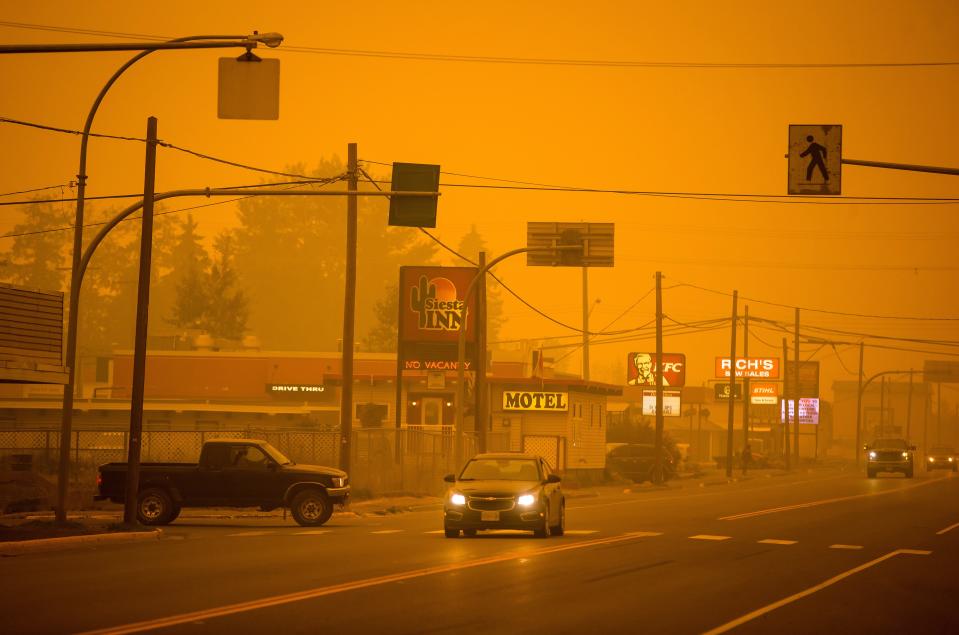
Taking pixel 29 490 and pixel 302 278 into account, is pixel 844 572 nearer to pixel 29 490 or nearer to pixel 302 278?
pixel 29 490

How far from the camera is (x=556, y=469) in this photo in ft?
195

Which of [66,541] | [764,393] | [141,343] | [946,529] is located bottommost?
[66,541]

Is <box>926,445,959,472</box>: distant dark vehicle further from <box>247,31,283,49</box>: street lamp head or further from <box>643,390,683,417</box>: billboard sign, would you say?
<box>247,31,283,49</box>: street lamp head

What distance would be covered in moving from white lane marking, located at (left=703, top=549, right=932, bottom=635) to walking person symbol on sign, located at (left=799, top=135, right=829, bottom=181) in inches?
251

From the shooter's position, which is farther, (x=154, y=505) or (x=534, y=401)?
(x=534, y=401)

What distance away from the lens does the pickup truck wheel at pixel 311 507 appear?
2995 cm

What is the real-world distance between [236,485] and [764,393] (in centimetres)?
9795

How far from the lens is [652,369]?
9606 cm

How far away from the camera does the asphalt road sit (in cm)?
1365

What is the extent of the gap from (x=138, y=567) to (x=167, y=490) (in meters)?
10.6

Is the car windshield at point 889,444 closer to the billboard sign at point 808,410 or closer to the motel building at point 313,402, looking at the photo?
the motel building at point 313,402

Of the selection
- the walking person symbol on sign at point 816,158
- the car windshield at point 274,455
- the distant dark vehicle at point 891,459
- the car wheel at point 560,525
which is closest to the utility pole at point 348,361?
the car windshield at point 274,455

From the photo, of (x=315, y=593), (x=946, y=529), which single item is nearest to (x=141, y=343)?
(x=315, y=593)

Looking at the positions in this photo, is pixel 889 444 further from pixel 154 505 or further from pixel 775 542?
pixel 154 505
